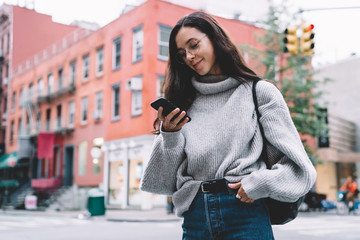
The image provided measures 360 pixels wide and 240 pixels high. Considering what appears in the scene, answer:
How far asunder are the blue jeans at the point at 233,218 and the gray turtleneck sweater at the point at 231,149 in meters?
0.09

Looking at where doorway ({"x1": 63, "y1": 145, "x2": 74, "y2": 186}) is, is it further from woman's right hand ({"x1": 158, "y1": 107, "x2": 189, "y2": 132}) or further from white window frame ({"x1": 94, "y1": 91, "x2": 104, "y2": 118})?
woman's right hand ({"x1": 158, "y1": 107, "x2": 189, "y2": 132})

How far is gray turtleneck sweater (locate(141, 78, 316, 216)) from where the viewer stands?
6.15 feet

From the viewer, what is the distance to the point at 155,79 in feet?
77.7

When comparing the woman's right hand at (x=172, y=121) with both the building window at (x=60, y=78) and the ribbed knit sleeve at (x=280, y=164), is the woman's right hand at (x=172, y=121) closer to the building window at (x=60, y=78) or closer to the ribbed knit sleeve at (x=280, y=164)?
the ribbed knit sleeve at (x=280, y=164)

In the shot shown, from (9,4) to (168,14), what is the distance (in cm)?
2251

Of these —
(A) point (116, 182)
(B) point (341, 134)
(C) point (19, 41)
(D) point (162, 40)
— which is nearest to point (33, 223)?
(A) point (116, 182)

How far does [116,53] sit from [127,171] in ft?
23.9

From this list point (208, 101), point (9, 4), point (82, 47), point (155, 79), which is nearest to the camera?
point (208, 101)

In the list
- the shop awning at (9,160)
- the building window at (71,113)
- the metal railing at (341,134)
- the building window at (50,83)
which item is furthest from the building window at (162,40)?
the shop awning at (9,160)

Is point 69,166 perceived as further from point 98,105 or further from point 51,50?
point 51,50

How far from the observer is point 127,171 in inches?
976

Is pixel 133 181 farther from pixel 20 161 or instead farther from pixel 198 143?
pixel 198 143

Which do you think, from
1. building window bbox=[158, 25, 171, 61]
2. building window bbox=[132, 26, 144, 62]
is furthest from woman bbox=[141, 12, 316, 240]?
building window bbox=[132, 26, 144, 62]

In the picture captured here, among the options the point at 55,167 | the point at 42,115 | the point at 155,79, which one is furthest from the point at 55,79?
the point at 155,79
